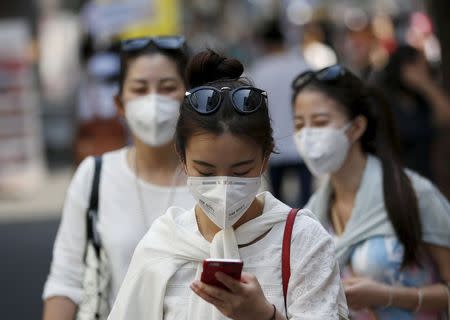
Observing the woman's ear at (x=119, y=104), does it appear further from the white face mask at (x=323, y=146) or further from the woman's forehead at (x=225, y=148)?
the woman's forehead at (x=225, y=148)

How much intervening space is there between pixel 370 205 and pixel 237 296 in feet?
5.66

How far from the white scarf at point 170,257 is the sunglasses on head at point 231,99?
0.28 m

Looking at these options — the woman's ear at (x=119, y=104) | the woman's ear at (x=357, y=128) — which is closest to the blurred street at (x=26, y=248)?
the woman's ear at (x=119, y=104)

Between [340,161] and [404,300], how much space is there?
0.61 meters

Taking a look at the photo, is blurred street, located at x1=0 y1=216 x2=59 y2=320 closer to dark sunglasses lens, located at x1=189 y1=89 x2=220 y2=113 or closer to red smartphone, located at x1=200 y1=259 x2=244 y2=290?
dark sunglasses lens, located at x1=189 y1=89 x2=220 y2=113

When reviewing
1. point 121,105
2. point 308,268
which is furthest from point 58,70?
point 308,268

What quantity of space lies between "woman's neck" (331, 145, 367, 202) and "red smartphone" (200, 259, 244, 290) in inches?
72.9

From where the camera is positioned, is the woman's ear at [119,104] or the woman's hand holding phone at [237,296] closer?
the woman's hand holding phone at [237,296]

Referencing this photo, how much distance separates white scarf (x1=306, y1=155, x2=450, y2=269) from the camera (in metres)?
4.44

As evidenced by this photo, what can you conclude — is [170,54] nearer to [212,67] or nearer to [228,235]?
[212,67]

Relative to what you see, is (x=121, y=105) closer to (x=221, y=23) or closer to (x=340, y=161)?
(x=340, y=161)

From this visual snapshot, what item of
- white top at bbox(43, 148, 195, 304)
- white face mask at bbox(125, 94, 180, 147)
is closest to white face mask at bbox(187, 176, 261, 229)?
white top at bbox(43, 148, 195, 304)

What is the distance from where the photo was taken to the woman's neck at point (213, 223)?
3184mm

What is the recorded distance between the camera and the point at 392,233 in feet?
14.5
